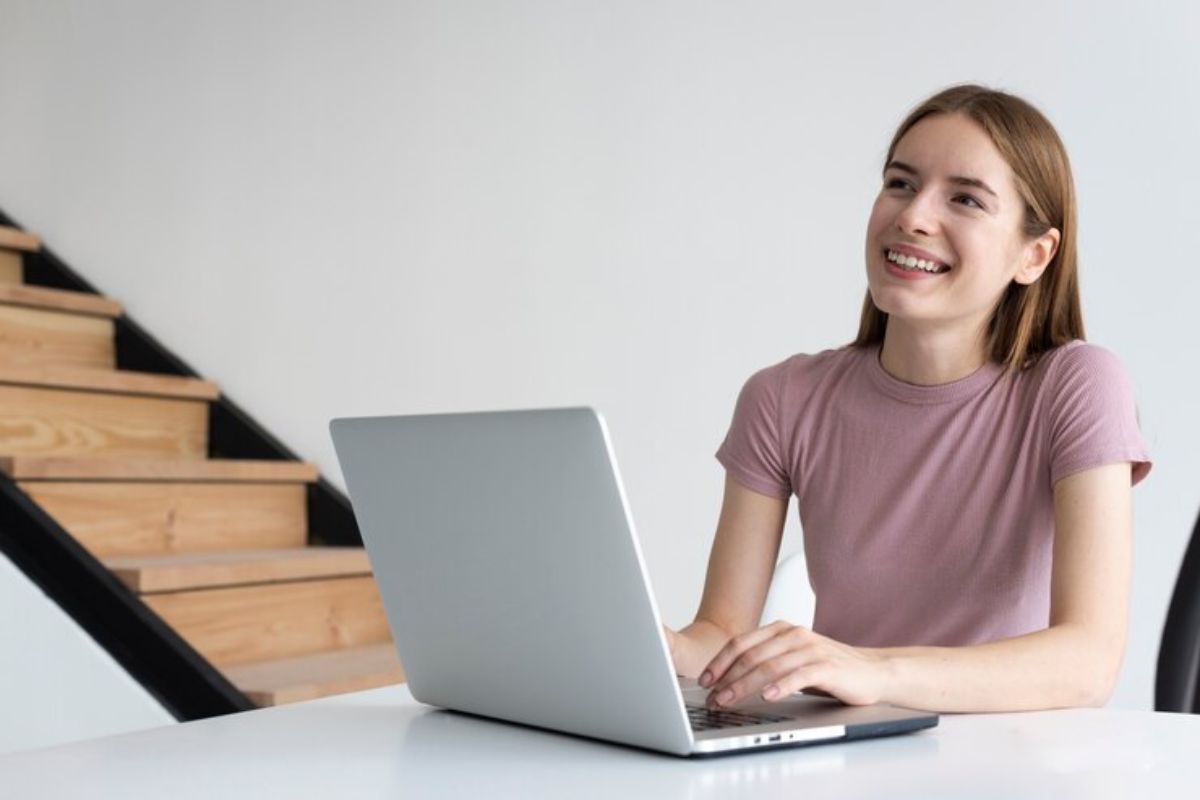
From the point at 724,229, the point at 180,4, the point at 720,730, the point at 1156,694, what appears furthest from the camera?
the point at 180,4

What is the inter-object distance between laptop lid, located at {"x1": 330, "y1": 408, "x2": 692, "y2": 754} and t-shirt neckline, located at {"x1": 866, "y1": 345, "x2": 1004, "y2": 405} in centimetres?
68

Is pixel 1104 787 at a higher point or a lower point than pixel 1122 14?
lower

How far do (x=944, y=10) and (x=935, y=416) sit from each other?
103 cm

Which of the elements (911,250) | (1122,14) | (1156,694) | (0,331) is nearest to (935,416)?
(911,250)

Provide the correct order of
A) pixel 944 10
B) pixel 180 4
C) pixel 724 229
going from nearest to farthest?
pixel 944 10 < pixel 724 229 < pixel 180 4

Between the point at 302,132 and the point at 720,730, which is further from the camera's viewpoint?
the point at 302,132

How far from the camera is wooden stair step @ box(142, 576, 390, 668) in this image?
2.77m

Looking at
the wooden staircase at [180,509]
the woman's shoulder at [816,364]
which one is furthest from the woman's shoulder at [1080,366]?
the wooden staircase at [180,509]

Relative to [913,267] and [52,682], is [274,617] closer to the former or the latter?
[52,682]

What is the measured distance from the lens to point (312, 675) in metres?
2.70

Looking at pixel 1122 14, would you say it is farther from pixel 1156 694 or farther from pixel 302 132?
pixel 302 132

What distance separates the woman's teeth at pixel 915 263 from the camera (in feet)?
5.08

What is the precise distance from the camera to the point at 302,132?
131 inches

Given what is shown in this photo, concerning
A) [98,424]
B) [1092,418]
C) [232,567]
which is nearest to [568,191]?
[232,567]
